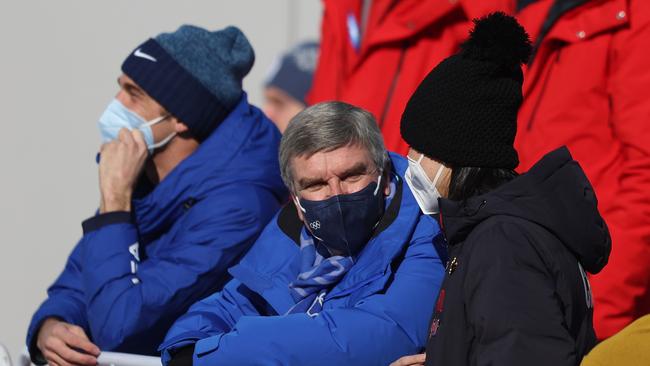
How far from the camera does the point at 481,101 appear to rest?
2.75 metres

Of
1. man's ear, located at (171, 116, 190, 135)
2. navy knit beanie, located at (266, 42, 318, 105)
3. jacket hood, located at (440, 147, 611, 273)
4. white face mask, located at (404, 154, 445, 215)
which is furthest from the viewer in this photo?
navy knit beanie, located at (266, 42, 318, 105)

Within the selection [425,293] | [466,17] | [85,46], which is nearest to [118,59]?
[85,46]

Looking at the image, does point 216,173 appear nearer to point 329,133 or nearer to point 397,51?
point 329,133

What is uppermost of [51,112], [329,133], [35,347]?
[329,133]

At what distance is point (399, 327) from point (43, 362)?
141 cm

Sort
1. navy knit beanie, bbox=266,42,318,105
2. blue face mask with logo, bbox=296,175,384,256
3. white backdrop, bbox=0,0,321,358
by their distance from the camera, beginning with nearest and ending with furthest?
blue face mask with logo, bbox=296,175,384,256
white backdrop, bbox=0,0,321,358
navy knit beanie, bbox=266,42,318,105

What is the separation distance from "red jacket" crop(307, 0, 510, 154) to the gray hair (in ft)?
3.65

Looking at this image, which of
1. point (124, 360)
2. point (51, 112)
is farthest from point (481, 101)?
point (51, 112)

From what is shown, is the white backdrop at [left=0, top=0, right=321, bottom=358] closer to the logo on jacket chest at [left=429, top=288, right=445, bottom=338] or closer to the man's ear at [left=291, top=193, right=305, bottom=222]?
the man's ear at [left=291, top=193, right=305, bottom=222]

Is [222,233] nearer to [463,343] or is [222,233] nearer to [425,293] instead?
[425,293]

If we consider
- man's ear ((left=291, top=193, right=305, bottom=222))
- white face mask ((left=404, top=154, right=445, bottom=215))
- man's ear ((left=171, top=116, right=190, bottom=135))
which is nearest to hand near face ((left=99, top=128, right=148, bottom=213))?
man's ear ((left=171, top=116, right=190, bottom=135))

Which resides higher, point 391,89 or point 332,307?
point 391,89

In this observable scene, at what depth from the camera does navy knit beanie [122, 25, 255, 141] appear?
12.9 ft

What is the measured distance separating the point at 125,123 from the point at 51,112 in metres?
2.48
